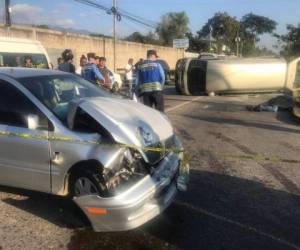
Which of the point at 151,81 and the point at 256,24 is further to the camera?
the point at 256,24

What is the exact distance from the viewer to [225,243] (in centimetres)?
459

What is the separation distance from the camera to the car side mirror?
5023mm

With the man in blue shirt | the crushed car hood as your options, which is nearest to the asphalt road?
the crushed car hood

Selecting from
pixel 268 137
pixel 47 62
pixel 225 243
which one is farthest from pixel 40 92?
pixel 47 62

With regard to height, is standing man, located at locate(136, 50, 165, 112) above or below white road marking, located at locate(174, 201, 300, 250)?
above

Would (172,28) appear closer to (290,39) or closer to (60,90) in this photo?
(290,39)

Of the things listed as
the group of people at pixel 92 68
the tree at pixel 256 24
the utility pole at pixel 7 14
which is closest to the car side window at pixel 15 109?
the group of people at pixel 92 68

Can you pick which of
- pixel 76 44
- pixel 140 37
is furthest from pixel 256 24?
pixel 76 44

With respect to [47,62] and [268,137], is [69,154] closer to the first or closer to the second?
[268,137]

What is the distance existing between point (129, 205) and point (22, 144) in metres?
1.42

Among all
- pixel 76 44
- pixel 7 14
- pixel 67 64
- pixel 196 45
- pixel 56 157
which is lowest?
pixel 196 45

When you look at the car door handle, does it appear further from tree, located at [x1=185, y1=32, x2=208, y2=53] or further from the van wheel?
tree, located at [x1=185, y1=32, x2=208, y2=53]

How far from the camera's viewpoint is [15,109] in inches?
209

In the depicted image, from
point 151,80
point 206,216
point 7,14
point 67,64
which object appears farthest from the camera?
point 7,14
